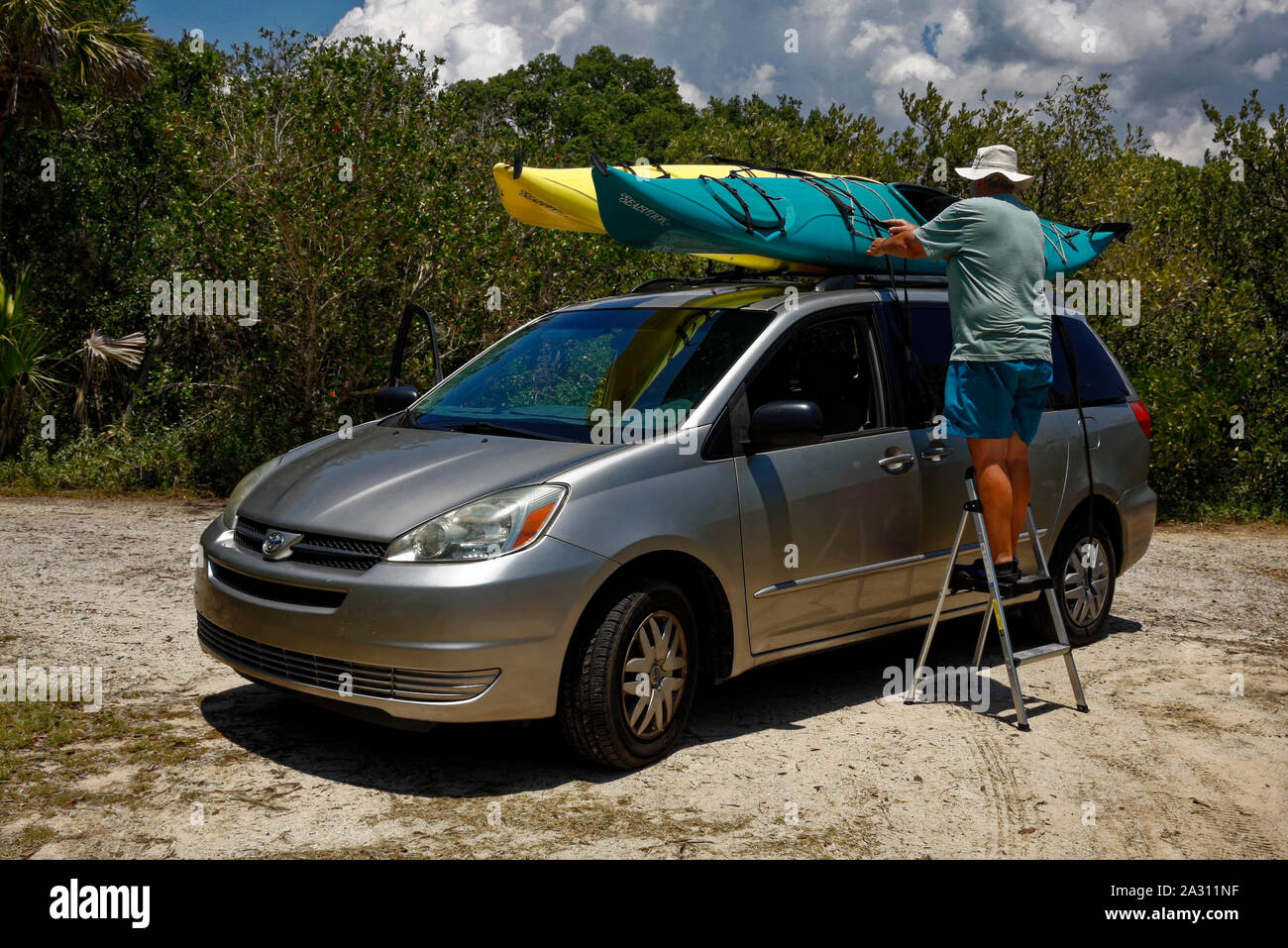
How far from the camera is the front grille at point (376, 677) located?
174 inches

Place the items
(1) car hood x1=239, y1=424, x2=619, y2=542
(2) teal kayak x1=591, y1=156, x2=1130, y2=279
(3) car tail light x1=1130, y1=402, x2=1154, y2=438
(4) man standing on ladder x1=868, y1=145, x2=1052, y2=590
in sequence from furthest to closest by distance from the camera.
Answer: (3) car tail light x1=1130, y1=402, x2=1154, y2=438
(2) teal kayak x1=591, y1=156, x2=1130, y2=279
(4) man standing on ladder x1=868, y1=145, x2=1052, y2=590
(1) car hood x1=239, y1=424, x2=619, y2=542

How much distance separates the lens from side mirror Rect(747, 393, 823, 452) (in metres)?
5.13

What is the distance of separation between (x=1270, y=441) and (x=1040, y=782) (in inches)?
458

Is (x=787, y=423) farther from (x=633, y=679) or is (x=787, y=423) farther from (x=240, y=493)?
(x=240, y=493)

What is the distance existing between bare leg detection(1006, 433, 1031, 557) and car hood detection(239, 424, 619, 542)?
204 centimetres

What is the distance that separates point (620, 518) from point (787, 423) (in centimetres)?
88

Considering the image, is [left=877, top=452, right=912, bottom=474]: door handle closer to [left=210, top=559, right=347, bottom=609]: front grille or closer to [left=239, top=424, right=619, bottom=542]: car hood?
[left=239, top=424, right=619, bottom=542]: car hood

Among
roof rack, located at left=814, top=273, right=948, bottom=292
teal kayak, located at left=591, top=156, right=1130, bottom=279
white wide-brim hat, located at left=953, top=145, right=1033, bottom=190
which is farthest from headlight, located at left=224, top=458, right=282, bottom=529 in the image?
white wide-brim hat, located at left=953, top=145, right=1033, bottom=190

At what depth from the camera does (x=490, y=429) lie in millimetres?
5418

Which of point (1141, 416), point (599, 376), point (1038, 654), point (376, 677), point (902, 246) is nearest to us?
point (376, 677)

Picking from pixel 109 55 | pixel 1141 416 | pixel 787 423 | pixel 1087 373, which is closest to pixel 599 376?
pixel 787 423

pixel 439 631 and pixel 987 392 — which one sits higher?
pixel 987 392

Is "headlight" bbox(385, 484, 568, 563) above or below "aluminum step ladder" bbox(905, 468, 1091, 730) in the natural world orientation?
above
